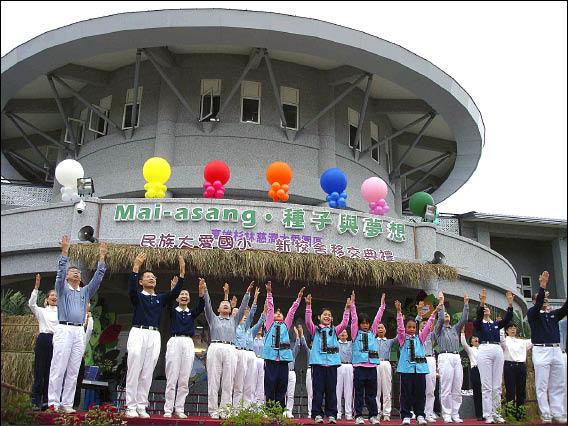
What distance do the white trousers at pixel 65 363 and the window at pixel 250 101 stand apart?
36.9 ft

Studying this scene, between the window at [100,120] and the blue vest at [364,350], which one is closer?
the blue vest at [364,350]

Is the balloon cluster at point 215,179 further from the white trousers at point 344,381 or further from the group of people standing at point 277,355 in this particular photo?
the white trousers at point 344,381

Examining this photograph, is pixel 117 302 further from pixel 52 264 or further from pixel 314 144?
pixel 314 144

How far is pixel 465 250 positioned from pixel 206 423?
35.6 ft

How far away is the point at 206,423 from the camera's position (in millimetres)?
7840

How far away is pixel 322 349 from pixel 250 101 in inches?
441

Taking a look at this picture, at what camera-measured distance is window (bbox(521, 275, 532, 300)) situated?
27484 millimetres

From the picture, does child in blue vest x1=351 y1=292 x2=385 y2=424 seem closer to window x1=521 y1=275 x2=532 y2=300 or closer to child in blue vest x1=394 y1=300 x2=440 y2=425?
child in blue vest x1=394 y1=300 x2=440 y2=425

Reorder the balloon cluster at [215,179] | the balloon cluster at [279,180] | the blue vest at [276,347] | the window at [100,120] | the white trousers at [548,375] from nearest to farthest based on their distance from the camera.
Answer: the white trousers at [548,375] → the blue vest at [276,347] → the balloon cluster at [215,179] → the balloon cluster at [279,180] → the window at [100,120]

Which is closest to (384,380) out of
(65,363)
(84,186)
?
(65,363)

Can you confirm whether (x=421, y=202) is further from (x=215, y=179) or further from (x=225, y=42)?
(x=225, y=42)

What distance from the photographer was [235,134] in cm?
1870

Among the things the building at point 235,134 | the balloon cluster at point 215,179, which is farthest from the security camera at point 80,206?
the balloon cluster at point 215,179

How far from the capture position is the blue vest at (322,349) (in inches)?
366
